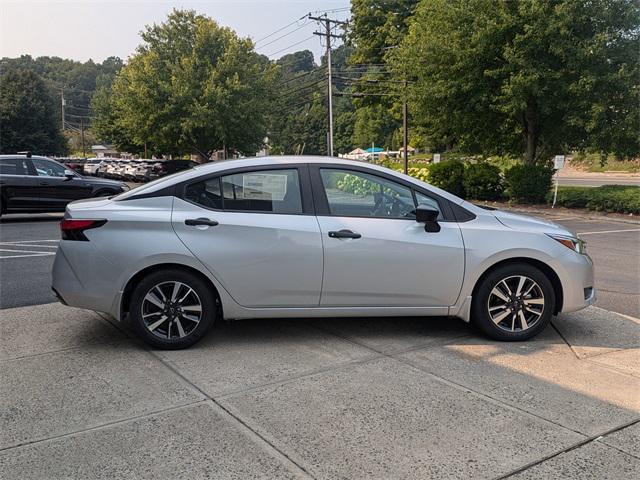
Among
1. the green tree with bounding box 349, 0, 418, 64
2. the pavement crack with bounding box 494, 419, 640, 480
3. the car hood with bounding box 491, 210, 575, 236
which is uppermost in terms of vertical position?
the green tree with bounding box 349, 0, 418, 64

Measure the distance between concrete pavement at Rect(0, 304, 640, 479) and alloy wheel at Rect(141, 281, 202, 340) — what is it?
0.22 meters

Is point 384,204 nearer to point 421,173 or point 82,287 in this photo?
point 82,287

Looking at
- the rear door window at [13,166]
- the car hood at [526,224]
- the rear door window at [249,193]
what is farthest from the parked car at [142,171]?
the car hood at [526,224]

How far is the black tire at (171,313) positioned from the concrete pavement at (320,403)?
15cm

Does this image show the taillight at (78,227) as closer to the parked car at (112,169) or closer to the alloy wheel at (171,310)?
the alloy wheel at (171,310)

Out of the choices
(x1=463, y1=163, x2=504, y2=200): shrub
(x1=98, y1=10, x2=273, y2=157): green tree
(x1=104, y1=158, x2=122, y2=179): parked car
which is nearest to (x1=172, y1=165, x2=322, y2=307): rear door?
(x1=463, y1=163, x2=504, y2=200): shrub

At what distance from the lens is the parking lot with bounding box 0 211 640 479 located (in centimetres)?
296

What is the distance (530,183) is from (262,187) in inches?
661

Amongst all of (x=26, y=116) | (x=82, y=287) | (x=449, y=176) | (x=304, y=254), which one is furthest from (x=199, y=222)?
(x=26, y=116)

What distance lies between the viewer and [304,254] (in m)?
4.58

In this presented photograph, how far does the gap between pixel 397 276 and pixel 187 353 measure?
1794 mm

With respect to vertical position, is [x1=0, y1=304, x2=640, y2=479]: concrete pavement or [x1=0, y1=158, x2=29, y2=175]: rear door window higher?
[x1=0, y1=158, x2=29, y2=175]: rear door window

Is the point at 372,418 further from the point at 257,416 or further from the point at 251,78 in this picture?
the point at 251,78

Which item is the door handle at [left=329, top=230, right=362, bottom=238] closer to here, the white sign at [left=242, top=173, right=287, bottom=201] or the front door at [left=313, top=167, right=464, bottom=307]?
the front door at [left=313, top=167, right=464, bottom=307]
